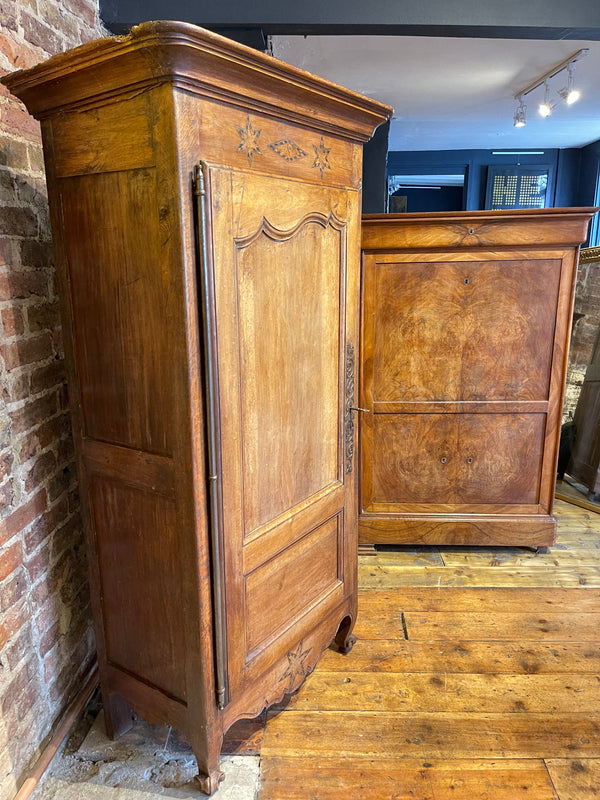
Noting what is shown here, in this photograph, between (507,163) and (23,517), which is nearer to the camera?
(23,517)

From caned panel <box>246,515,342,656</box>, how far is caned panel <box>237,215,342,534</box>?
0.16 metres

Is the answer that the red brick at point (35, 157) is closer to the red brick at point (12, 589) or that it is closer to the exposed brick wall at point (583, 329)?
the red brick at point (12, 589)

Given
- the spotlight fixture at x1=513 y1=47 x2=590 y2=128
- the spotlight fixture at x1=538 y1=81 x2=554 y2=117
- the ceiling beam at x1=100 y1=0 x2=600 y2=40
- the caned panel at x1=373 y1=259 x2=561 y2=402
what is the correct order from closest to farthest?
1. the ceiling beam at x1=100 y1=0 x2=600 y2=40
2. the caned panel at x1=373 y1=259 x2=561 y2=402
3. the spotlight fixture at x1=513 y1=47 x2=590 y2=128
4. the spotlight fixture at x1=538 y1=81 x2=554 y2=117

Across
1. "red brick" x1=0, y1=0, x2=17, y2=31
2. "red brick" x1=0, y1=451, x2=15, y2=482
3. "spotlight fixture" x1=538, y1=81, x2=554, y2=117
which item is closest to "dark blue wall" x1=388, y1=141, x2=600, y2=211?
"spotlight fixture" x1=538, y1=81, x2=554, y2=117

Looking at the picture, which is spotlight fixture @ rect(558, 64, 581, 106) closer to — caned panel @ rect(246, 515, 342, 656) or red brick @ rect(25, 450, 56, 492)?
caned panel @ rect(246, 515, 342, 656)

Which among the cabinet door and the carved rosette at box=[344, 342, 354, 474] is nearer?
the cabinet door

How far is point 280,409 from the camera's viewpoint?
152 cm

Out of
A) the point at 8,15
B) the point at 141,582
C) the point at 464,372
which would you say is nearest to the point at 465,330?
the point at 464,372

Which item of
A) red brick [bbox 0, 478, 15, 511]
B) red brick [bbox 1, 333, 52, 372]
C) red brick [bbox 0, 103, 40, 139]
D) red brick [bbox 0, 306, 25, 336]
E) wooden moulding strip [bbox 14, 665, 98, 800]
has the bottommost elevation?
wooden moulding strip [bbox 14, 665, 98, 800]

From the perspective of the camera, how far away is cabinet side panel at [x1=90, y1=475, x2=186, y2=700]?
4.63ft

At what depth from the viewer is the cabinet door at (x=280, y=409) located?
131 cm

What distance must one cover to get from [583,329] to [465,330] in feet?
5.73

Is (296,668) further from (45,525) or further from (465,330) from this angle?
(465,330)

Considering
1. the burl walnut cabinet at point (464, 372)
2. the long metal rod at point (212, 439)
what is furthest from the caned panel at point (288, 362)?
the burl walnut cabinet at point (464, 372)
